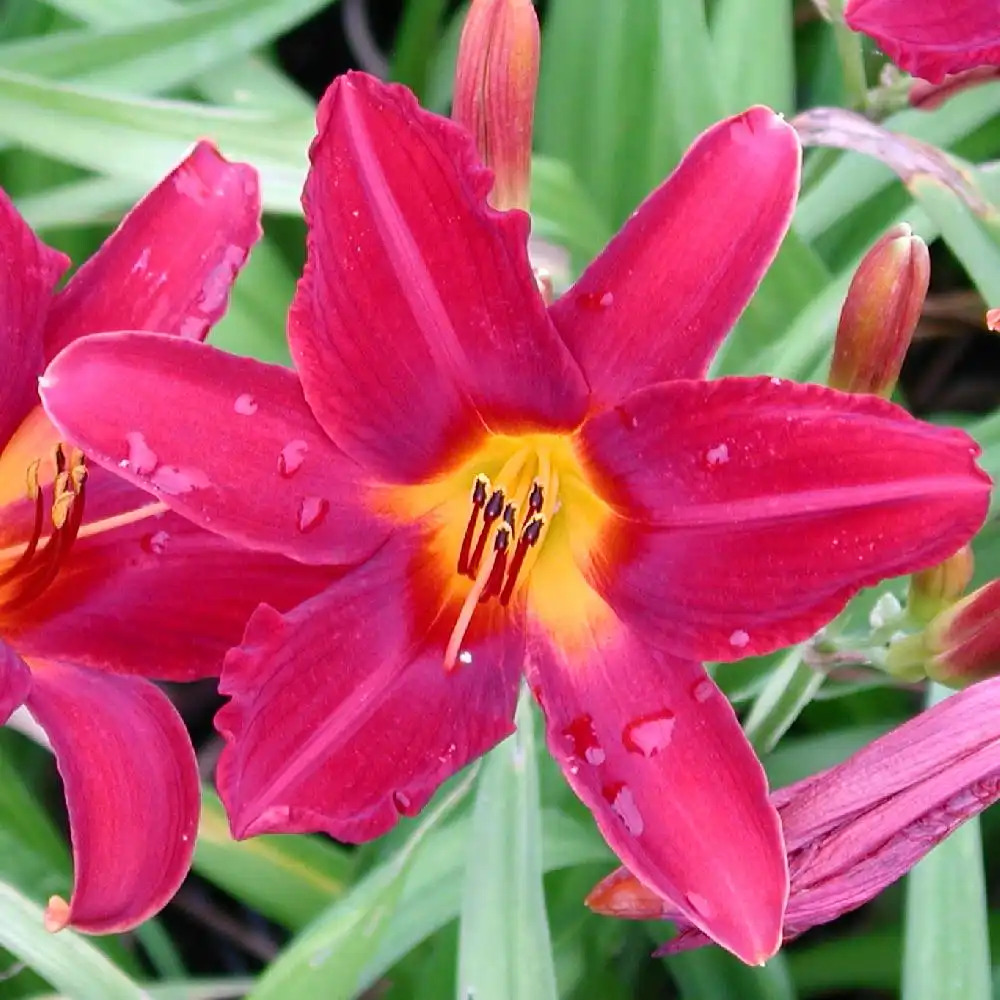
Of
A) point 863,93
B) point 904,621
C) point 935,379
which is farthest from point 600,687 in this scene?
point 935,379

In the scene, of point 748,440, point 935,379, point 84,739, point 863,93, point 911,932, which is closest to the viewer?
point 748,440

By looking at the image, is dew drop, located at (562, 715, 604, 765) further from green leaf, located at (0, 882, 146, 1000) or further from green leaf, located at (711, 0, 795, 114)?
green leaf, located at (711, 0, 795, 114)

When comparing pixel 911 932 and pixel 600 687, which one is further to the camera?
pixel 911 932

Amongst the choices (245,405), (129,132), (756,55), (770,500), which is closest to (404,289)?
(245,405)

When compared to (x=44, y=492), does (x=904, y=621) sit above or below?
below

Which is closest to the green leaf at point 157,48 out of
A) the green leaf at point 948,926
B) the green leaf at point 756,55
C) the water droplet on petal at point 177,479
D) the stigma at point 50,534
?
the green leaf at point 756,55

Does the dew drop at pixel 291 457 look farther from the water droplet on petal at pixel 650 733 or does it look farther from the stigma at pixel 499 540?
the water droplet on petal at pixel 650 733

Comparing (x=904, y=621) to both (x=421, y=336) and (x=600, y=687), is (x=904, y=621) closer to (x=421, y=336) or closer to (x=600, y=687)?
(x=600, y=687)
